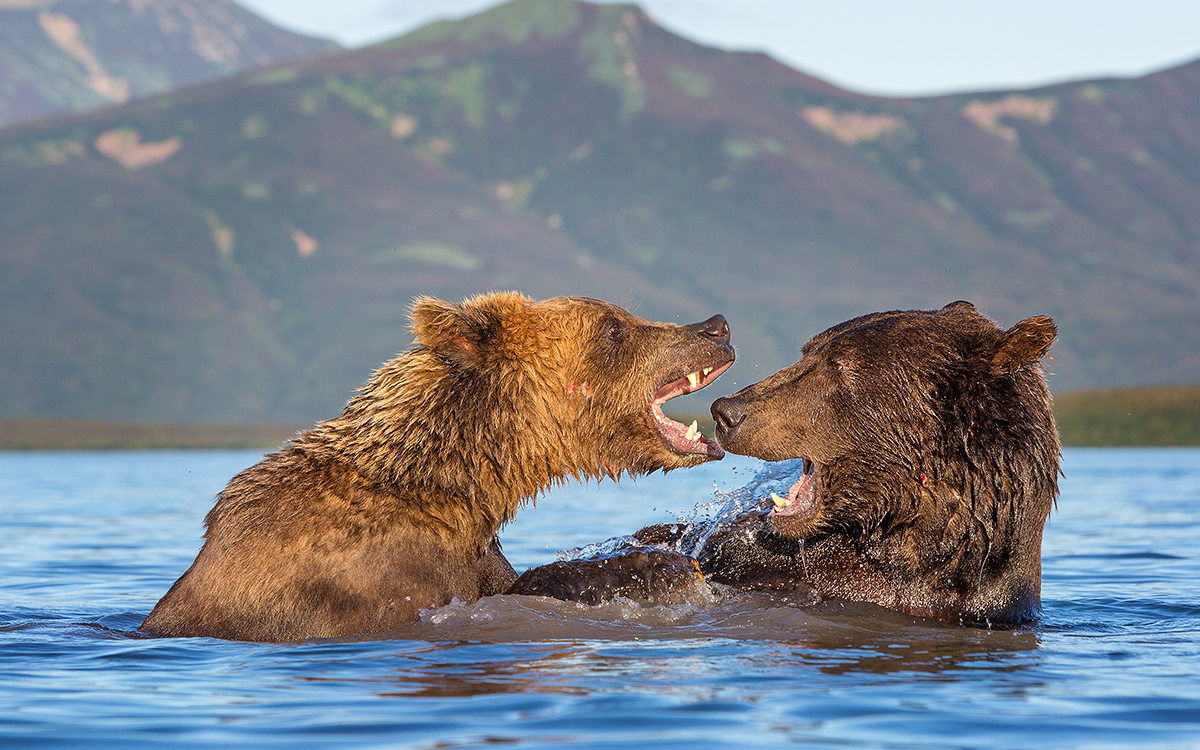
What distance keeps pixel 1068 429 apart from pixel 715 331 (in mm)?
62458

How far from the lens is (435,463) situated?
308 inches

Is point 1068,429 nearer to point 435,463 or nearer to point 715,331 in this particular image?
point 715,331

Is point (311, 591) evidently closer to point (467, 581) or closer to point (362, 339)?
point (467, 581)

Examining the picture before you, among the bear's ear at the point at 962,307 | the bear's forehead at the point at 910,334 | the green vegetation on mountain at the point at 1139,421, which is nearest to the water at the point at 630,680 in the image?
the bear's forehead at the point at 910,334

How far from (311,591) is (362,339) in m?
191

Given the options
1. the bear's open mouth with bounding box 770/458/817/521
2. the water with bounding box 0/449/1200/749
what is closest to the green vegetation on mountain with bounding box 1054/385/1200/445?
the water with bounding box 0/449/1200/749

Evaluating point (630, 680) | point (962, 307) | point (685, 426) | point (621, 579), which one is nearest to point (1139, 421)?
point (962, 307)

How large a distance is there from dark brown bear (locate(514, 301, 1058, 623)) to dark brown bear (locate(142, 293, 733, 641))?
20.3 inches

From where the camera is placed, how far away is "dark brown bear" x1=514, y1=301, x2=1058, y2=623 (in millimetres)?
7766

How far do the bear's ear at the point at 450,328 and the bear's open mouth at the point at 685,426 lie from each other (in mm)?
1296

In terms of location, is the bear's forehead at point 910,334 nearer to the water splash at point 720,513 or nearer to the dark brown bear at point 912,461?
the dark brown bear at point 912,461

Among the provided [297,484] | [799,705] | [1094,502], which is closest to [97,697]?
[297,484]

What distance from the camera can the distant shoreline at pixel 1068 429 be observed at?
63125mm

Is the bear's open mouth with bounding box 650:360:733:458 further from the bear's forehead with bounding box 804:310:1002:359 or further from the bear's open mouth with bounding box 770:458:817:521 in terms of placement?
the bear's forehead with bounding box 804:310:1002:359
